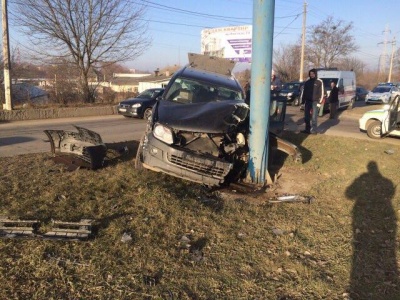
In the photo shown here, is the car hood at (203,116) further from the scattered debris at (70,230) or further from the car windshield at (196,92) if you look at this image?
the scattered debris at (70,230)

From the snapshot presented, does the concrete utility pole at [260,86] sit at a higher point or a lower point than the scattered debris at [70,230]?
higher

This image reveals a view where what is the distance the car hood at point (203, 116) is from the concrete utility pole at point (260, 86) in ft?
1.09

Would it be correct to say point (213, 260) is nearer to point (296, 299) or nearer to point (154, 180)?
point (296, 299)

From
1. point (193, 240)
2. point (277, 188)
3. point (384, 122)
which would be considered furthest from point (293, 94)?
point (193, 240)

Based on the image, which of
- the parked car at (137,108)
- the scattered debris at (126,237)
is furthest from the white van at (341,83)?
the scattered debris at (126,237)

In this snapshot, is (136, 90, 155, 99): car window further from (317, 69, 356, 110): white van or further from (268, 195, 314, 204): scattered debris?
(268, 195, 314, 204): scattered debris

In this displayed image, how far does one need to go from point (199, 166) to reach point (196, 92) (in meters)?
2.45

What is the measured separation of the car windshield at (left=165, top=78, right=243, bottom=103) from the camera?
7027 mm

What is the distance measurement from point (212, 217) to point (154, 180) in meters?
1.47

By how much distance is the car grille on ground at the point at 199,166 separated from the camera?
17.0ft

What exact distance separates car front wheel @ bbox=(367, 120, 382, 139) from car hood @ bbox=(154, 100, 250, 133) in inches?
288

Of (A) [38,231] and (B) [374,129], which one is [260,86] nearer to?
(A) [38,231]

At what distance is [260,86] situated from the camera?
5.82 meters

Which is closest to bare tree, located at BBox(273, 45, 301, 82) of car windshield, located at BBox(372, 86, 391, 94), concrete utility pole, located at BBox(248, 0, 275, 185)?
car windshield, located at BBox(372, 86, 391, 94)
